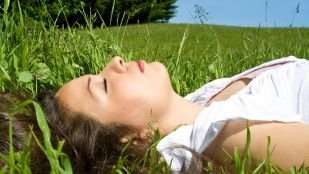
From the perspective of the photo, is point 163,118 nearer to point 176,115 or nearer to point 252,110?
point 176,115

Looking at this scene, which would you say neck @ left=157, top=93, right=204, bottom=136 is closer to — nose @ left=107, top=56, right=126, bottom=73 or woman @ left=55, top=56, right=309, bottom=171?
woman @ left=55, top=56, right=309, bottom=171

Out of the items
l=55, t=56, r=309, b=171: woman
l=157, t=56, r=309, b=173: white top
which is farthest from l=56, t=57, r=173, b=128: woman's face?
l=157, t=56, r=309, b=173: white top

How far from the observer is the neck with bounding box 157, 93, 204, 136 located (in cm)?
278

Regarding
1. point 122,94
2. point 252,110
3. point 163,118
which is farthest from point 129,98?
point 252,110

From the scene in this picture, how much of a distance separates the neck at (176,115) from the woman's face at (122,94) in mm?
38

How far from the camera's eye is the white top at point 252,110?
2.59m

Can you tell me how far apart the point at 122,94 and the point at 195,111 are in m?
0.42

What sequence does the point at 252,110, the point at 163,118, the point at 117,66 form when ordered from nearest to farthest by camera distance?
1. the point at 252,110
2. the point at 163,118
3. the point at 117,66

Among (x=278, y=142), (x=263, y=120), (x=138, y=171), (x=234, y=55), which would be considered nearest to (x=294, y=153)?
(x=278, y=142)

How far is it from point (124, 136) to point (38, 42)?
1739mm

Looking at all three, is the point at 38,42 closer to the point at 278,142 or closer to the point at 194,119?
the point at 194,119

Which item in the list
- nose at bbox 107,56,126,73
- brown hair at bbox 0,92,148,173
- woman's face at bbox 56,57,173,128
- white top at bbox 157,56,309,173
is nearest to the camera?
brown hair at bbox 0,92,148,173

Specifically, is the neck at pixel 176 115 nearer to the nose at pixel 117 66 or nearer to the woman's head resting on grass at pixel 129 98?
the woman's head resting on grass at pixel 129 98

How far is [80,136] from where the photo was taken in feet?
8.79
